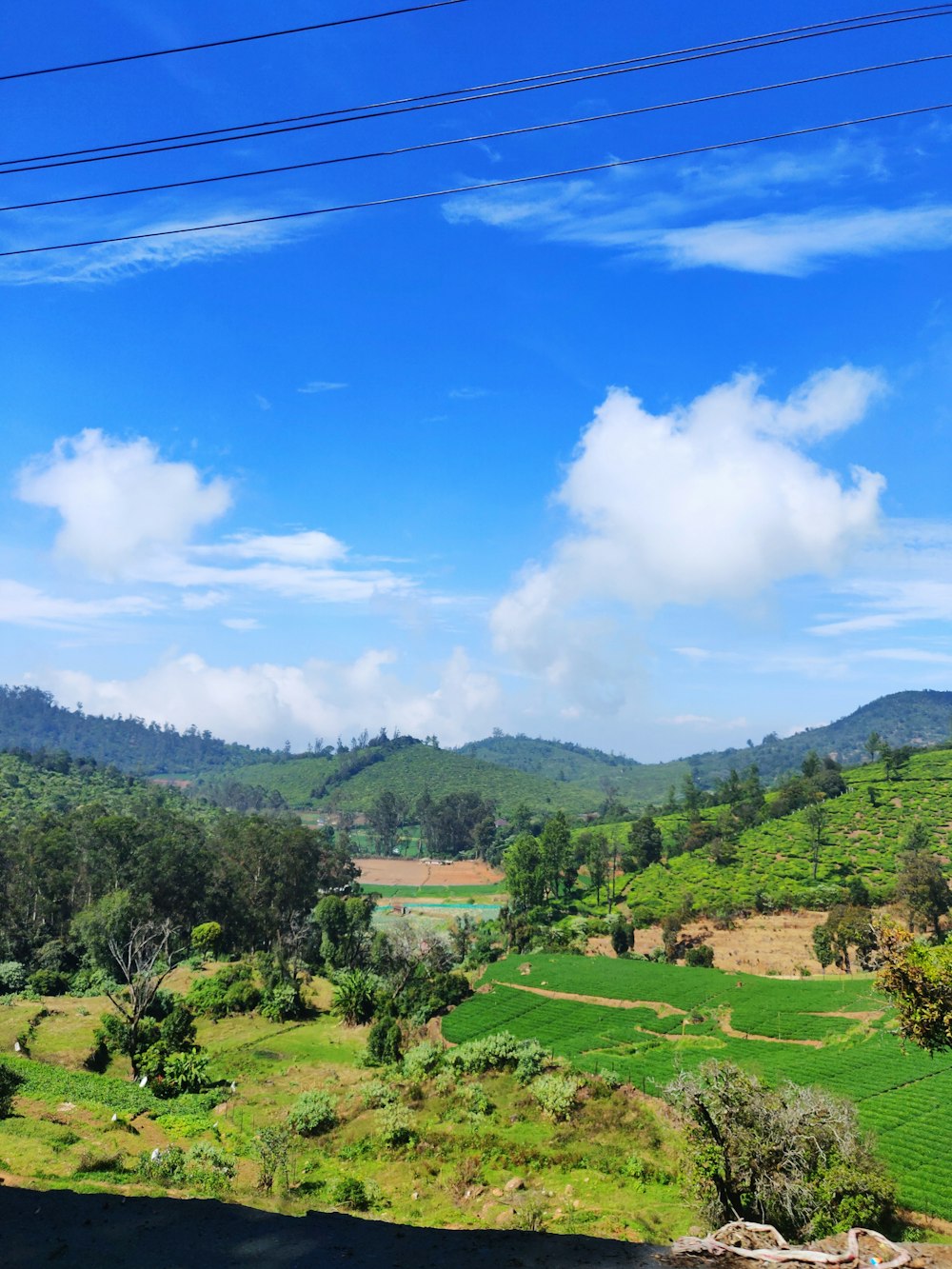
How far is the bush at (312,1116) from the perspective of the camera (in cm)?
3178

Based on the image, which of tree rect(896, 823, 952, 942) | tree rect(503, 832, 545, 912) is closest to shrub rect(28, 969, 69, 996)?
tree rect(503, 832, 545, 912)

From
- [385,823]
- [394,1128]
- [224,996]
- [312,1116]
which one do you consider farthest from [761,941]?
[385,823]

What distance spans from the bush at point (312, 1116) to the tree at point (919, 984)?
24677 mm

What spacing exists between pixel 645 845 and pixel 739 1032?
63995 mm

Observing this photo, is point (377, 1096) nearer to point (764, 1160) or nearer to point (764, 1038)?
point (764, 1160)

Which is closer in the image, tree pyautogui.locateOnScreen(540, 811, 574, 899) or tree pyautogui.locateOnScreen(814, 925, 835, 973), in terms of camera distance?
tree pyautogui.locateOnScreen(814, 925, 835, 973)

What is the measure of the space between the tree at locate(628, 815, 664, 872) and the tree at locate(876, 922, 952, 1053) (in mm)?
94264

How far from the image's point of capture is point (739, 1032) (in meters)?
48.2

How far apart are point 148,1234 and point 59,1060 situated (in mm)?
33419

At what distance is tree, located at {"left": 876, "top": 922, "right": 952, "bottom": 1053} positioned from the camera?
17984mm

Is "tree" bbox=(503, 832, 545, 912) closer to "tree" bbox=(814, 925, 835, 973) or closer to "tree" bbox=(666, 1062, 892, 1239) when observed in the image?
"tree" bbox=(814, 925, 835, 973)

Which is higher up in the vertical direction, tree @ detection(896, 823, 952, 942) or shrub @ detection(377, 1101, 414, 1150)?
tree @ detection(896, 823, 952, 942)

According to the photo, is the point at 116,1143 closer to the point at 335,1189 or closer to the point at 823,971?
the point at 335,1189

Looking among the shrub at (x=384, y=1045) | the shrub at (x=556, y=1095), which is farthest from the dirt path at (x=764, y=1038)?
the shrub at (x=384, y=1045)
